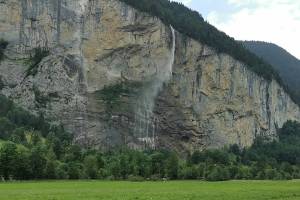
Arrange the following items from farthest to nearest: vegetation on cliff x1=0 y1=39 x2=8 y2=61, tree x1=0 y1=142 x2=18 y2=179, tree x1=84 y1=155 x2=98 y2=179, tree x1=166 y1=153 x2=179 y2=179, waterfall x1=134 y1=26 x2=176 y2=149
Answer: waterfall x1=134 y1=26 x2=176 y2=149, vegetation on cliff x1=0 y1=39 x2=8 y2=61, tree x1=166 y1=153 x2=179 y2=179, tree x1=84 y1=155 x2=98 y2=179, tree x1=0 y1=142 x2=18 y2=179

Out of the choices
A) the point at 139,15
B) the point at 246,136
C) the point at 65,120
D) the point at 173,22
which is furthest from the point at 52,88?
the point at 246,136

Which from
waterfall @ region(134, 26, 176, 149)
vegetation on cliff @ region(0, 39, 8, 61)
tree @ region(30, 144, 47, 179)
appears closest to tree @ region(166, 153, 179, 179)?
tree @ region(30, 144, 47, 179)

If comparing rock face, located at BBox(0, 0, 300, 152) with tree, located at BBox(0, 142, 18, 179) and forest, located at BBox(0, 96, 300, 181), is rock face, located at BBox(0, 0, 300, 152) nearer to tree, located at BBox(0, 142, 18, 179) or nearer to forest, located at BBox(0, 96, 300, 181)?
forest, located at BBox(0, 96, 300, 181)

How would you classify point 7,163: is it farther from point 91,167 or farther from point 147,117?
point 147,117

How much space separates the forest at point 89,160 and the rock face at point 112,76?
6.09m

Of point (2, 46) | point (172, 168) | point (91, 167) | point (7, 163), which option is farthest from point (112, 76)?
point (7, 163)

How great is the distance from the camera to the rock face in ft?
539

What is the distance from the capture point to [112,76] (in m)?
171

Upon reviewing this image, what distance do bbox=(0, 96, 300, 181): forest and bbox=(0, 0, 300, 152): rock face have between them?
6.09 meters

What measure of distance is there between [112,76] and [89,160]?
179 feet

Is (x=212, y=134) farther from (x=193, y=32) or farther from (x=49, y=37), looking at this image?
(x=49, y=37)

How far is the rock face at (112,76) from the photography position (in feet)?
539

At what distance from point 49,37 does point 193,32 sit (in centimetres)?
4649

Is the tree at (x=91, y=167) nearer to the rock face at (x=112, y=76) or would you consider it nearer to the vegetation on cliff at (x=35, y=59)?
the rock face at (x=112, y=76)
